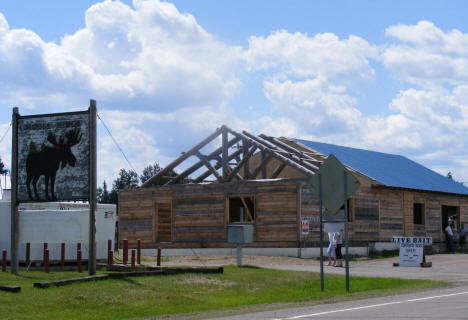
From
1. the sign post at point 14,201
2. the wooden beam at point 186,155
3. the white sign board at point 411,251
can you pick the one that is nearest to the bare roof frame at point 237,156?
the wooden beam at point 186,155

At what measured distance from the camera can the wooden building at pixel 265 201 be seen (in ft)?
102

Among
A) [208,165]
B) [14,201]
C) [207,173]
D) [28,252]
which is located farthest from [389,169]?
[14,201]

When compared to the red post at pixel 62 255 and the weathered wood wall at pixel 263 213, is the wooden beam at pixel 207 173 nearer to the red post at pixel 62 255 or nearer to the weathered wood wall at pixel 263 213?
the weathered wood wall at pixel 263 213

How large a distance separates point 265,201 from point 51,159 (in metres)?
14.2

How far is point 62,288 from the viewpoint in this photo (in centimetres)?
1520

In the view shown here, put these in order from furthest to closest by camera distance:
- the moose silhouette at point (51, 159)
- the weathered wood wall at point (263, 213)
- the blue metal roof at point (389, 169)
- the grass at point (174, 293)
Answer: the blue metal roof at point (389, 169), the weathered wood wall at point (263, 213), the moose silhouette at point (51, 159), the grass at point (174, 293)

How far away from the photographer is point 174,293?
1594 centimetres

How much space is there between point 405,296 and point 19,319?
26.4 feet

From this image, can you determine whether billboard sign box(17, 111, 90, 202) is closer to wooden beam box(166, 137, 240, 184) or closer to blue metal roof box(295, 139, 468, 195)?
wooden beam box(166, 137, 240, 184)

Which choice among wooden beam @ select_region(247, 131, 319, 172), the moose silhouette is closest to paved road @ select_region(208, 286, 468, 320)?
the moose silhouette

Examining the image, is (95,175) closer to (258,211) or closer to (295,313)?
(295,313)

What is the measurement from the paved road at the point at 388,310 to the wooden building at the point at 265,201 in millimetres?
15973

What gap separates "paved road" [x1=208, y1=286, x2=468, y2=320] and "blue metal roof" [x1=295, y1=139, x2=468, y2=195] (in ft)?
67.9

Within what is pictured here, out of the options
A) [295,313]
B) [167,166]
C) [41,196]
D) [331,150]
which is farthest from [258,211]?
[295,313]
